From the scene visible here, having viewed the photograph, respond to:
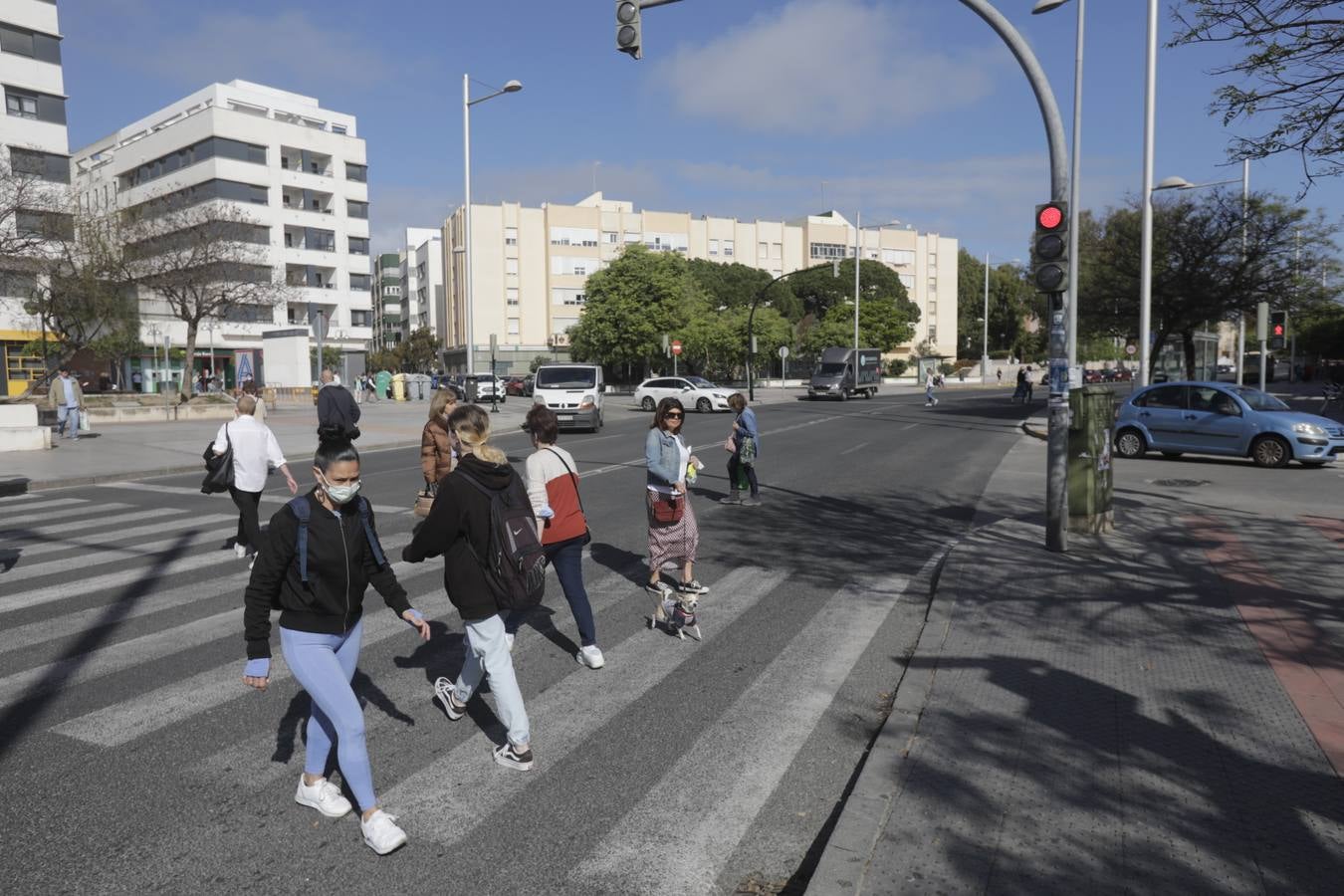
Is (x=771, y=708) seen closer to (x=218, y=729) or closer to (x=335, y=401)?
(x=218, y=729)

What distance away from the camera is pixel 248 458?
Answer: 28.7 feet

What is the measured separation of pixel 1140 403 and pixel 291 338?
118 feet

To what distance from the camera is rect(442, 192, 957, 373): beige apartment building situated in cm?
7762

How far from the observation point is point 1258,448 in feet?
53.0

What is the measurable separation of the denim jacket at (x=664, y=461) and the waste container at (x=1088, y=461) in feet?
14.8

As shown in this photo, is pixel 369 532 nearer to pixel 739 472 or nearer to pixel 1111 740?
pixel 1111 740

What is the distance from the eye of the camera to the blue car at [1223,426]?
1566cm

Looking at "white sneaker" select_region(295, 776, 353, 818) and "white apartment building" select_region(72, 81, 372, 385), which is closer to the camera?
"white sneaker" select_region(295, 776, 353, 818)

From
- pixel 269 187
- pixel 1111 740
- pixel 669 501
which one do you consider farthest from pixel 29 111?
pixel 1111 740

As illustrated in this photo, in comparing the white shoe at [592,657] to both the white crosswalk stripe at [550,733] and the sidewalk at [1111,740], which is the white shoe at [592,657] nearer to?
the white crosswalk stripe at [550,733]

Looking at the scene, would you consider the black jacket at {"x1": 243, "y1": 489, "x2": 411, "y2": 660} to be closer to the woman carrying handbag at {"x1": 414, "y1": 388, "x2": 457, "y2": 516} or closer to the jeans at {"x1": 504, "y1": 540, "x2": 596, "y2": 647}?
the jeans at {"x1": 504, "y1": 540, "x2": 596, "y2": 647}

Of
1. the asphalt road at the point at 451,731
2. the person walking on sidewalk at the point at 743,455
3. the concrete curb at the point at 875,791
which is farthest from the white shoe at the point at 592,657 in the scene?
the person walking on sidewalk at the point at 743,455

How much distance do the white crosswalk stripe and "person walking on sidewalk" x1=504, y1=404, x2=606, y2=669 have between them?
0.96 ft

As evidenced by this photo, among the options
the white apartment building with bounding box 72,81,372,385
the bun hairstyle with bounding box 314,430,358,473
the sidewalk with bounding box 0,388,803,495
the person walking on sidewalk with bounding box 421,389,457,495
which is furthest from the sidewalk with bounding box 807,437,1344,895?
the white apartment building with bounding box 72,81,372,385
